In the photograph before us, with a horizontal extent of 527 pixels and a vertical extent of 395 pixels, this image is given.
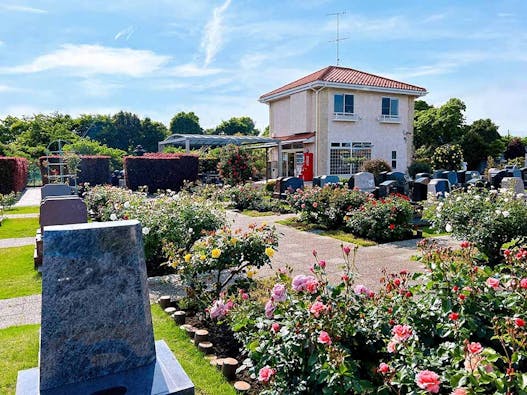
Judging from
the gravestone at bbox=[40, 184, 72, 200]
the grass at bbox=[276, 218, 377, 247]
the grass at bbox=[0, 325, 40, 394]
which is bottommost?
the grass at bbox=[0, 325, 40, 394]

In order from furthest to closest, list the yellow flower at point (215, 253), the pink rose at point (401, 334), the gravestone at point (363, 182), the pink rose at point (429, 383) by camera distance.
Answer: the gravestone at point (363, 182), the yellow flower at point (215, 253), the pink rose at point (401, 334), the pink rose at point (429, 383)

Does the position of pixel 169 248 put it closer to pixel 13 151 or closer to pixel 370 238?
pixel 370 238

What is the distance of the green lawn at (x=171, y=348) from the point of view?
316 cm

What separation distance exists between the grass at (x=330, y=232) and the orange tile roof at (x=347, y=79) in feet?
47.8

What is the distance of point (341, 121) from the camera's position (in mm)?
24953

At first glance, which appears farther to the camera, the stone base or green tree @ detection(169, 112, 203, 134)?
green tree @ detection(169, 112, 203, 134)

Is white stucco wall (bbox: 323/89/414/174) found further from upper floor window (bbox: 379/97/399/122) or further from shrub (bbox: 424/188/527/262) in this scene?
shrub (bbox: 424/188/527/262)

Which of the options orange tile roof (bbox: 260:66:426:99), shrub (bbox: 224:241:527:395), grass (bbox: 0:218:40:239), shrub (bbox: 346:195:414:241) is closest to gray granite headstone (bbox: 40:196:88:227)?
grass (bbox: 0:218:40:239)

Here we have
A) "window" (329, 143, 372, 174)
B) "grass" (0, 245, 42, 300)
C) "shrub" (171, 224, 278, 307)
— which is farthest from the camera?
"window" (329, 143, 372, 174)

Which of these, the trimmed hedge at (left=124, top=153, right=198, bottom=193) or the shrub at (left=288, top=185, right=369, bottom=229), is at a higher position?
the trimmed hedge at (left=124, top=153, right=198, bottom=193)

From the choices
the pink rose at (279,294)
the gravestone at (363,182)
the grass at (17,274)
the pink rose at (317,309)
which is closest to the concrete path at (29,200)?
the grass at (17,274)

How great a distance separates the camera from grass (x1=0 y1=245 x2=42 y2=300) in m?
5.68

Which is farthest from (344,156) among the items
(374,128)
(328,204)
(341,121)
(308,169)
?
(328,204)

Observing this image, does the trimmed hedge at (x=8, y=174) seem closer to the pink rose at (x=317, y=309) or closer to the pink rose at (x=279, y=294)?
the pink rose at (x=279, y=294)
